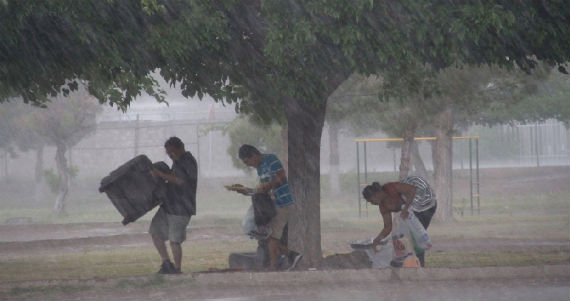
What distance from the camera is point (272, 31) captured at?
7.35m

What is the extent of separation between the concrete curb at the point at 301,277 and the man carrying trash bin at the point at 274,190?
1.68ft

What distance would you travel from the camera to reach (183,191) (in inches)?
329

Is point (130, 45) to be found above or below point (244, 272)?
above

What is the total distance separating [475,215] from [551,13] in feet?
49.5

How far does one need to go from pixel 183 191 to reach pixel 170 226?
0.40 metres

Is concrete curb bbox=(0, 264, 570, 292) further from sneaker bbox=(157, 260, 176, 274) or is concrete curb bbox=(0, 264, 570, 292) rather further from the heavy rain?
sneaker bbox=(157, 260, 176, 274)

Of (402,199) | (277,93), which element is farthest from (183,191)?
(402,199)

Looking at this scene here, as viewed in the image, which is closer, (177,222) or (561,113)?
(177,222)

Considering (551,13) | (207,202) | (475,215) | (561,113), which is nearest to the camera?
(551,13)

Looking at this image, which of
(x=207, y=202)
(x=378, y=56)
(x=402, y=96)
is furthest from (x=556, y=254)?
(x=207, y=202)

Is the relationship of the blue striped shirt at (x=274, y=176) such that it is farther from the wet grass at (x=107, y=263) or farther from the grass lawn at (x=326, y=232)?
the grass lawn at (x=326, y=232)

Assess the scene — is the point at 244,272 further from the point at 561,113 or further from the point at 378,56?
the point at 561,113

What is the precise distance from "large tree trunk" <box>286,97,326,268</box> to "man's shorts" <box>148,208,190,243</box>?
161cm

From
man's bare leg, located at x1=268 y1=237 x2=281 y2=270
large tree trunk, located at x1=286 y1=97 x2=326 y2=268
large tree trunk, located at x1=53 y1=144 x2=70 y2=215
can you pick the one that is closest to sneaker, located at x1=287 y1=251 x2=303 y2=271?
man's bare leg, located at x1=268 y1=237 x2=281 y2=270
